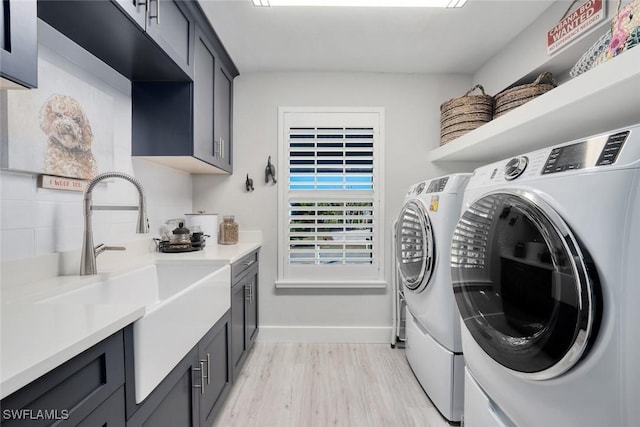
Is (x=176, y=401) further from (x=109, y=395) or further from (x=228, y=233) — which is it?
(x=228, y=233)

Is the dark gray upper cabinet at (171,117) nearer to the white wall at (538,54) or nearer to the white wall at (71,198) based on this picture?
the white wall at (71,198)

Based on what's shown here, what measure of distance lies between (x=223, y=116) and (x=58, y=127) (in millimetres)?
1198

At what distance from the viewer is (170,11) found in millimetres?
1453

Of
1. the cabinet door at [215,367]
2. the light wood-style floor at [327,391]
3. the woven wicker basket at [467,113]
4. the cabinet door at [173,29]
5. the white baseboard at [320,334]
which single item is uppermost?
the cabinet door at [173,29]

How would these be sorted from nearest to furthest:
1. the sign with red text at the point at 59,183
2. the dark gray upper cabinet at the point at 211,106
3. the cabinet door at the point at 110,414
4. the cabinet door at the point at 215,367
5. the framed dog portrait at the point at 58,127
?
1. the cabinet door at the point at 110,414
2. the framed dog portrait at the point at 58,127
3. the sign with red text at the point at 59,183
4. the cabinet door at the point at 215,367
5. the dark gray upper cabinet at the point at 211,106

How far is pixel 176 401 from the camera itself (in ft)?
3.43

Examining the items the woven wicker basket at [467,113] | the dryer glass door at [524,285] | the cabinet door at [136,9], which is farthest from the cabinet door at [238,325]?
the woven wicker basket at [467,113]

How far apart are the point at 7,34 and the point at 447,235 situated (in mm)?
1759

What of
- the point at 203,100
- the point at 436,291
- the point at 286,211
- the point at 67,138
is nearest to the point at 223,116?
the point at 203,100

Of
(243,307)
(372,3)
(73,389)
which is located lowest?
(243,307)

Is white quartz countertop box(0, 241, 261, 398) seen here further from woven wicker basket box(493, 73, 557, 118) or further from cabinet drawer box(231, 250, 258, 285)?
woven wicker basket box(493, 73, 557, 118)

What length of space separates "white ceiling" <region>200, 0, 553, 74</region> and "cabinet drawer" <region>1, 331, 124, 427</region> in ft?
6.07

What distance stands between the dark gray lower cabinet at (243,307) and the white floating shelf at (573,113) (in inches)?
67.5

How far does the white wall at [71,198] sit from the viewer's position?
3.43ft
